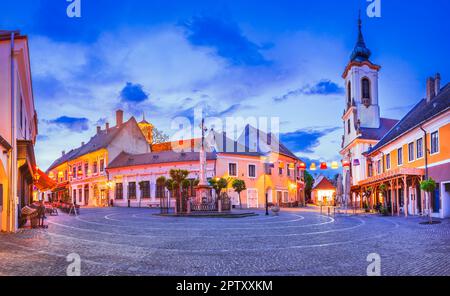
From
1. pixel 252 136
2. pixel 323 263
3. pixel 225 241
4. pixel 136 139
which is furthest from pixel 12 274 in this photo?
pixel 136 139

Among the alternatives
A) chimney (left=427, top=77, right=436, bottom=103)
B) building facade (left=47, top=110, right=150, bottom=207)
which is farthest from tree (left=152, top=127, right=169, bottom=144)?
chimney (left=427, top=77, right=436, bottom=103)

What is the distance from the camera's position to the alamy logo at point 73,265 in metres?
7.84

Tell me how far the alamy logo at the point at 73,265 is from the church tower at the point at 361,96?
5237cm

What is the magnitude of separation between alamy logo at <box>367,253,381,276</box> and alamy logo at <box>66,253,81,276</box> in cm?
534

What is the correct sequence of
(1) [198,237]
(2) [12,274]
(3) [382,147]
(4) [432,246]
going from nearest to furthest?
(2) [12,274]
(4) [432,246]
(1) [198,237]
(3) [382,147]

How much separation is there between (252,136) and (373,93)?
2005 cm

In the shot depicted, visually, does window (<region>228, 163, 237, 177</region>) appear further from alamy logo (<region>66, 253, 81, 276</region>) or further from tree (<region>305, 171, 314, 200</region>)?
tree (<region>305, 171, 314, 200</region>)

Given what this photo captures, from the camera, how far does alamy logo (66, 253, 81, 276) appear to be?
7.84 metres

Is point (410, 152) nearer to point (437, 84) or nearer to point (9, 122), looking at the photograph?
point (437, 84)

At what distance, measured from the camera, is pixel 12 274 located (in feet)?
25.4

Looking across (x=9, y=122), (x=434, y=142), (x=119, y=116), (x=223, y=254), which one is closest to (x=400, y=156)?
(x=434, y=142)

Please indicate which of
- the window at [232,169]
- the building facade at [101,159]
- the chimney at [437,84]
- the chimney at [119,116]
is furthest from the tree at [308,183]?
the chimney at [437,84]

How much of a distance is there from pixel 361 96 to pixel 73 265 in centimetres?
5741
